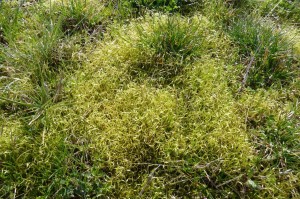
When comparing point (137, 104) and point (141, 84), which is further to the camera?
point (141, 84)

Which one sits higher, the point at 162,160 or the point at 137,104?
the point at 137,104

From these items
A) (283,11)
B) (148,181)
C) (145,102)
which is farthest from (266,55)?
(148,181)

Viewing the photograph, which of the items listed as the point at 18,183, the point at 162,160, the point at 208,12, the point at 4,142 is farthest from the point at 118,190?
the point at 208,12

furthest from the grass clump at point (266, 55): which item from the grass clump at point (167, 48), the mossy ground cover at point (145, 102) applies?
the grass clump at point (167, 48)

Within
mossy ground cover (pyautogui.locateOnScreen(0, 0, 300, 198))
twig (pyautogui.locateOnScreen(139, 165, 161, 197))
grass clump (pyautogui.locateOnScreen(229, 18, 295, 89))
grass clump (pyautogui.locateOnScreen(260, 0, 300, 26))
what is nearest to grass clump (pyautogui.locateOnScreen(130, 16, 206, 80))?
mossy ground cover (pyautogui.locateOnScreen(0, 0, 300, 198))

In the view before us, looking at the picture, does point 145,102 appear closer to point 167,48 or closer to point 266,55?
point 167,48

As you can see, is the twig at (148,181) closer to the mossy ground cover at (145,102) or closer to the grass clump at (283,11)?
the mossy ground cover at (145,102)

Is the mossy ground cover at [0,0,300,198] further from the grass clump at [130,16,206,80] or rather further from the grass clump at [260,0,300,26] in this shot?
the grass clump at [260,0,300,26]

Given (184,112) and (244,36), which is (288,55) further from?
(184,112)
